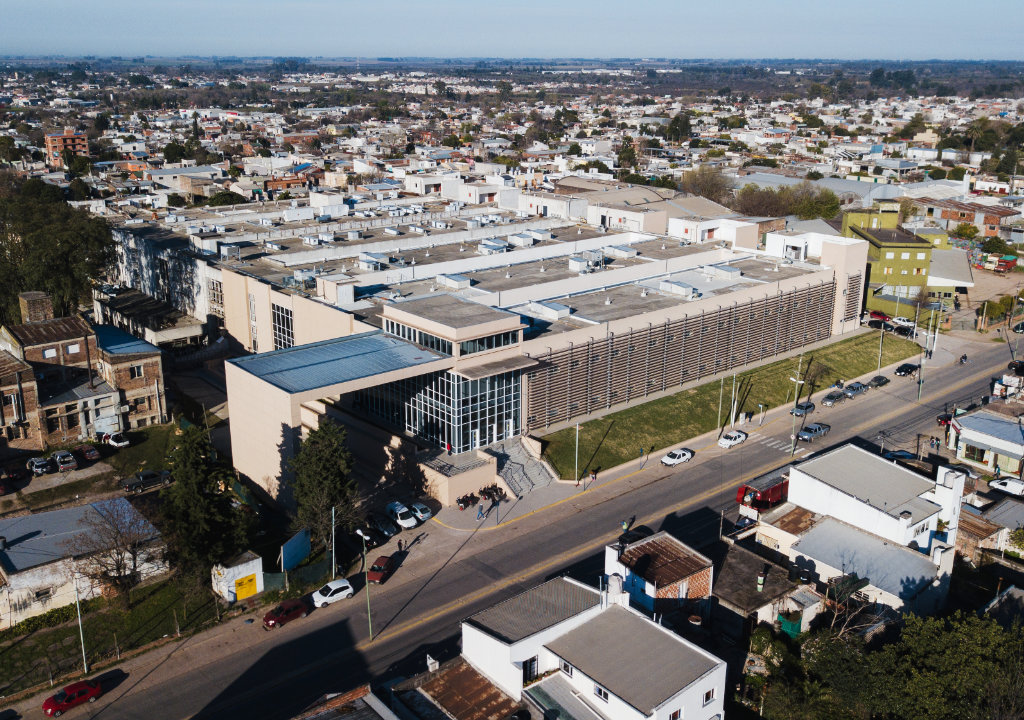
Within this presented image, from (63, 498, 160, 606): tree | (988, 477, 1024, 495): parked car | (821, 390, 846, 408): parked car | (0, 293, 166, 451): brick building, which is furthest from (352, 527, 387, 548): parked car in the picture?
(821, 390, 846, 408): parked car

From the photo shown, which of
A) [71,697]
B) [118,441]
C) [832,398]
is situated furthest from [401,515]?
[832,398]

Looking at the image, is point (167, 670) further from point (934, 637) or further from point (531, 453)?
point (934, 637)

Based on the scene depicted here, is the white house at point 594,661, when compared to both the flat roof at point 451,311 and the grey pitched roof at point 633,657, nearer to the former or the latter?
the grey pitched roof at point 633,657

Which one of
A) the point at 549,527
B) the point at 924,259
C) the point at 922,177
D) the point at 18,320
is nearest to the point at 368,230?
the point at 18,320

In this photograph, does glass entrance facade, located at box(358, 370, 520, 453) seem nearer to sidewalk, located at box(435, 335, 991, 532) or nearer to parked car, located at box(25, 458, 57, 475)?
sidewalk, located at box(435, 335, 991, 532)

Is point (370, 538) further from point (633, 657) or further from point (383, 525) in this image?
point (633, 657)

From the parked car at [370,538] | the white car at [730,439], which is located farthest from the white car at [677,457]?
the parked car at [370,538]
